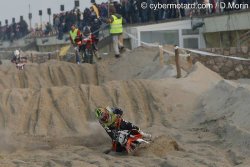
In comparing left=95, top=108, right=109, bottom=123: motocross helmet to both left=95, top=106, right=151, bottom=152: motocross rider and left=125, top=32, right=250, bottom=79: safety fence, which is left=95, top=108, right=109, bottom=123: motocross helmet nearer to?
left=95, top=106, right=151, bottom=152: motocross rider

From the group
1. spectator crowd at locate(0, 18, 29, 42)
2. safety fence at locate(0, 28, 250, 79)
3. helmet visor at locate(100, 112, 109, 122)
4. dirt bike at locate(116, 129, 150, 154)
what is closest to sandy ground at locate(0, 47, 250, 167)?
dirt bike at locate(116, 129, 150, 154)

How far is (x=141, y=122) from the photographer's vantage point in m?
13.4

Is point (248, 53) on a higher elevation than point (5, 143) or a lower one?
higher

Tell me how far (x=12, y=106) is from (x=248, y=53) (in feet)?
25.2

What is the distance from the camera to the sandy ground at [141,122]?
1004 centimetres

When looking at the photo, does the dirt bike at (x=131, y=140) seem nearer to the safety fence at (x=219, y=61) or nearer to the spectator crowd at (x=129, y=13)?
the safety fence at (x=219, y=61)

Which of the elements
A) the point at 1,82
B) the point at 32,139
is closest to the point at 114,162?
the point at 32,139

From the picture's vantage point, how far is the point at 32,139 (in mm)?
12820

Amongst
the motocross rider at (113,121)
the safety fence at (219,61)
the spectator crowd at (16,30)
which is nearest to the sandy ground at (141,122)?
the motocross rider at (113,121)

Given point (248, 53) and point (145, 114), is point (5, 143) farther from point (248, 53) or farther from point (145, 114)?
point (248, 53)

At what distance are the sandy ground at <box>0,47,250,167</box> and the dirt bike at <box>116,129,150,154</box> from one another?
9.1 inches

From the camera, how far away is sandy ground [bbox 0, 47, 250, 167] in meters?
10.0

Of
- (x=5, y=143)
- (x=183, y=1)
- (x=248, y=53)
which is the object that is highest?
(x=183, y=1)

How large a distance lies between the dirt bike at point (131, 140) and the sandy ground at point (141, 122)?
23 cm
